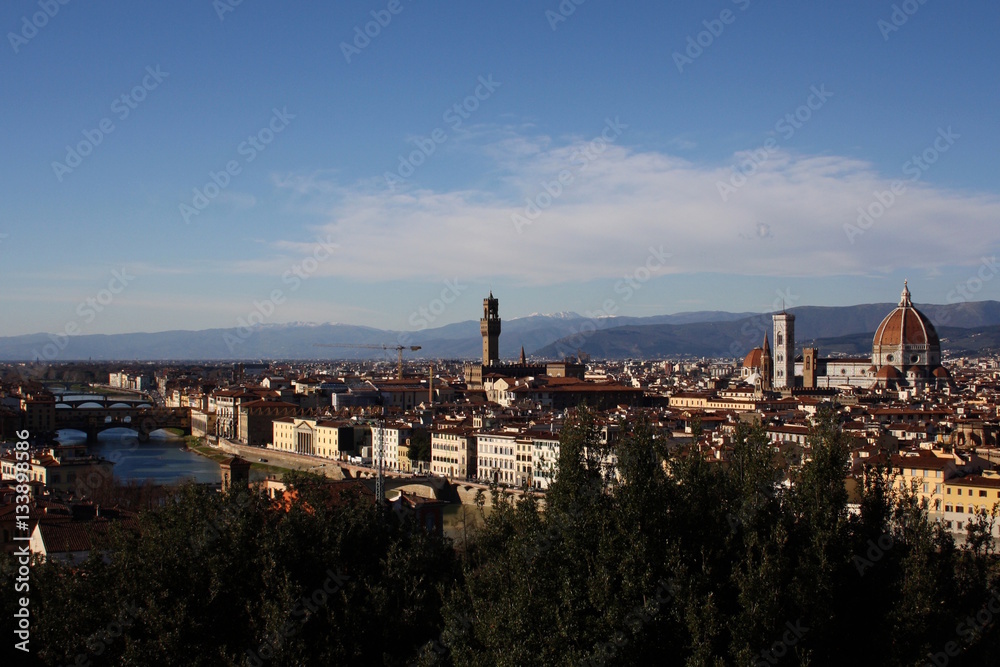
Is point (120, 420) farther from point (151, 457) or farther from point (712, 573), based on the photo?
point (712, 573)

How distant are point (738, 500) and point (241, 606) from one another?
372 centimetres

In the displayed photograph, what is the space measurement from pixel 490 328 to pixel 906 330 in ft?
80.7

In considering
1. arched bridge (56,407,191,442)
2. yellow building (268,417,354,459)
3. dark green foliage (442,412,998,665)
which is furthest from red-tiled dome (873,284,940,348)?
dark green foliage (442,412,998,665)

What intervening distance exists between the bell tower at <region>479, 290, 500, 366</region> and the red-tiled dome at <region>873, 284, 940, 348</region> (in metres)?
22.7

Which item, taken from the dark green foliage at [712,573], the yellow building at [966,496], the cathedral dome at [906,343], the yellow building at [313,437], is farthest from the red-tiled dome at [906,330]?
the dark green foliage at [712,573]

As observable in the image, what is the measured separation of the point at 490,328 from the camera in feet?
227

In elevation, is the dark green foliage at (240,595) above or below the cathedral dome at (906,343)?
below

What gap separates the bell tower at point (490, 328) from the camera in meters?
68.6

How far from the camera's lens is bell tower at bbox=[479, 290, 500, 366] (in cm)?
6862

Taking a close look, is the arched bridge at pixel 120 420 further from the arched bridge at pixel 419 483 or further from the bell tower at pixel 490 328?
the arched bridge at pixel 419 483

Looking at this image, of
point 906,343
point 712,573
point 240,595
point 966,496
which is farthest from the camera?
point 906,343

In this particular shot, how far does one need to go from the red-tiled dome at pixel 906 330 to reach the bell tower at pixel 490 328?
2272cm

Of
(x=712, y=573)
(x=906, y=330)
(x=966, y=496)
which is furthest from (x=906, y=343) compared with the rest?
(x=712, y=573)

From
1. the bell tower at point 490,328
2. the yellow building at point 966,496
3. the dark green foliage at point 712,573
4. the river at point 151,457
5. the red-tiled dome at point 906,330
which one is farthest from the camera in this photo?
the bell tower at point 490,328
